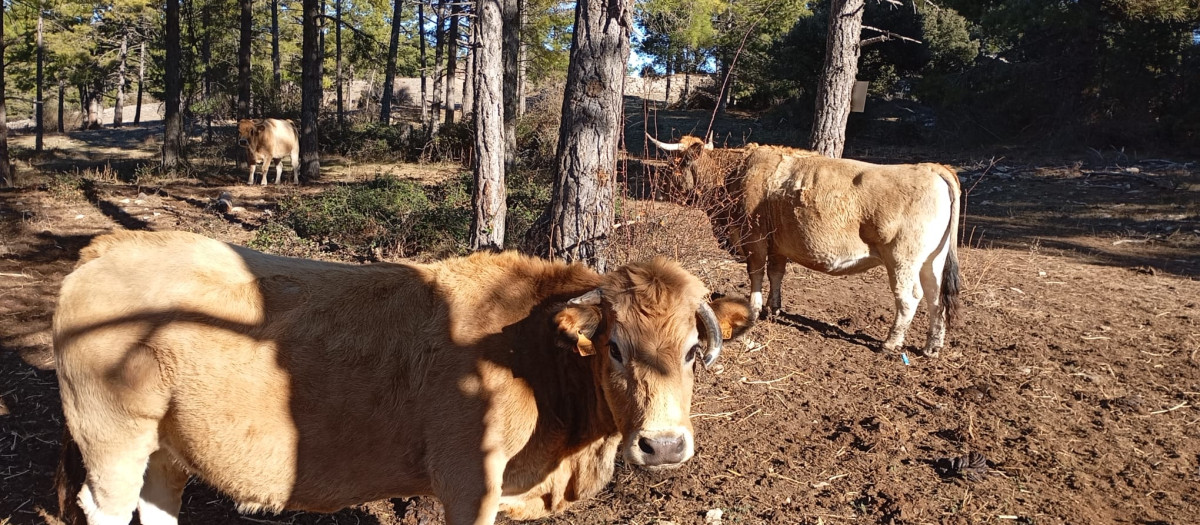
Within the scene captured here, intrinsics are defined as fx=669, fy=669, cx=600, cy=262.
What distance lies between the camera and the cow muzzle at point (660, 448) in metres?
2.97

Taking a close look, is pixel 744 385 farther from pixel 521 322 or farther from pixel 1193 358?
pixel 1193 358

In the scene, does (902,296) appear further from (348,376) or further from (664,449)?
(348,376)

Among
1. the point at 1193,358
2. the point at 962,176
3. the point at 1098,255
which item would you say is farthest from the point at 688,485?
the point at 962,176

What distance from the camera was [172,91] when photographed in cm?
1648

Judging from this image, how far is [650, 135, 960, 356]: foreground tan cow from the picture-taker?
7.19 meters

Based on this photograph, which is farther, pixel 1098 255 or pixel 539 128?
pixel 539 128

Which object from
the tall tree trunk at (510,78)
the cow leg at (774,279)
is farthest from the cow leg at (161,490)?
the tall tree trunk at (510,78)

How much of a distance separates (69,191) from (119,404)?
44.8ft

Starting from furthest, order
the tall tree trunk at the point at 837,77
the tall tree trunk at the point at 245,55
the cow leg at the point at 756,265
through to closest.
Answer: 1. the tall tree trunk at the point at 245,55
2. the tall tree trunk at the point at 837,77
3. the cow leg at the point at 756,265

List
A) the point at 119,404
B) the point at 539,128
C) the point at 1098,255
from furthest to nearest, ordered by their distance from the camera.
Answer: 1. the point at 539,128
2. the point at 1098,255
3. the point at 119,404

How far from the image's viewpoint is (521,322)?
11.6ft

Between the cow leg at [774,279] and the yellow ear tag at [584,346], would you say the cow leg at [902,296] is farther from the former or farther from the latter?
the yellow ear tag at [584,346]

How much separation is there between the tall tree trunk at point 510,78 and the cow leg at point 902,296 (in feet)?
34.3

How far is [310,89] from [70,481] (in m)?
14.6
